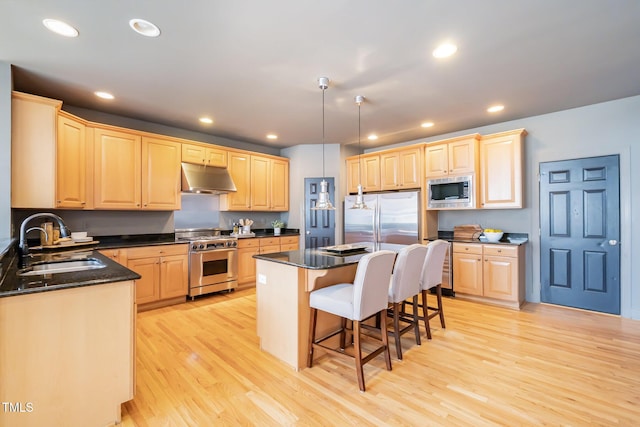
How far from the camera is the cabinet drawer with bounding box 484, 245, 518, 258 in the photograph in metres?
3.86

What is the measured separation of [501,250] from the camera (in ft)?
13.0

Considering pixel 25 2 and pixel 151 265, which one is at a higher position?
pixel 25 2

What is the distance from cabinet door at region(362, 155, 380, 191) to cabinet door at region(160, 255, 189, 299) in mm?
3306

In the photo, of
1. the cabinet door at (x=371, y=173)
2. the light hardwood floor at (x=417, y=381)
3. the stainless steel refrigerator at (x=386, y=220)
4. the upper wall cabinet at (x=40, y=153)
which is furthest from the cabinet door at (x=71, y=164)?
the cabinet door at (x=371, y=173)

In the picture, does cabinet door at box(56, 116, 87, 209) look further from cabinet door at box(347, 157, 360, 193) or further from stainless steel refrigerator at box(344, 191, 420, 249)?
cabinet door at box(347, 157, 360, 193)

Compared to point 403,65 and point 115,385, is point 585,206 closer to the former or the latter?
point 403,65

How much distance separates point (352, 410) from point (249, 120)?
3791 millimetres

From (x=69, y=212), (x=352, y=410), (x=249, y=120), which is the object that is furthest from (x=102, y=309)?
(x=249, y=120)

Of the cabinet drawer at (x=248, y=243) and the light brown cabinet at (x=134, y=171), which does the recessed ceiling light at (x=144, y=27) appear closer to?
the light brown cabinet at (x=134, y=171)

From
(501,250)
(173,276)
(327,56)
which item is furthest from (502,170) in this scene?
(173,276)

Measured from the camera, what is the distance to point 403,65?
8.86 feet

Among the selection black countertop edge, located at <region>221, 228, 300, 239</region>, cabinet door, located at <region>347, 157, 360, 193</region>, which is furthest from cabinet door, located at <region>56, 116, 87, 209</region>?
cabinet door, located at <region>347, 157, 360, 193</region>

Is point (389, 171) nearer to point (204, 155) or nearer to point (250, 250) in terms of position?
point (250, 250)

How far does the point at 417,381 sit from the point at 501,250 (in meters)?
2.57
